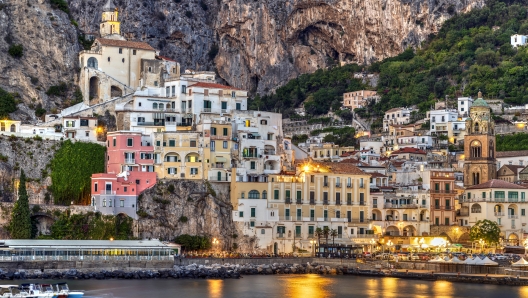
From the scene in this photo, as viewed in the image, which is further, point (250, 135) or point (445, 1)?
point (445, 1)

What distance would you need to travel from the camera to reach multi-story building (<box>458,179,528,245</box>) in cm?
11138

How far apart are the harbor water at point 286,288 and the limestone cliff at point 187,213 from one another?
7.36 meters

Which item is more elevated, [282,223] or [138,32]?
[138,32]

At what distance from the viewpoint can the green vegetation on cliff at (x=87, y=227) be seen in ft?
319

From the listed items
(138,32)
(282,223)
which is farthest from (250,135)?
(138,32)

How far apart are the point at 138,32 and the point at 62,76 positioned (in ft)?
129

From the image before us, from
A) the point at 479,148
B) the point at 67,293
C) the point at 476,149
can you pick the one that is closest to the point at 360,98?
the point at 476,149

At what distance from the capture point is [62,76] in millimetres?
115625

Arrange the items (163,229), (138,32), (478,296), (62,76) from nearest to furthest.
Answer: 1. (478,296)
2. (163,229)
3. (62,76)
4. (138,32)

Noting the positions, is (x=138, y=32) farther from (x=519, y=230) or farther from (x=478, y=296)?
(x=478, y=296)

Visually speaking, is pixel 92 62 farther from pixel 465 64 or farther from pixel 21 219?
pixel 465 64

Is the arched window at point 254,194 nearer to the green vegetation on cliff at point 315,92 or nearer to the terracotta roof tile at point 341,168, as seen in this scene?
the terracotta roof tile at point 341,168

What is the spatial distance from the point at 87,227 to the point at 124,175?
507 centimetres

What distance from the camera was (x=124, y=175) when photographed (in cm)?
9969
